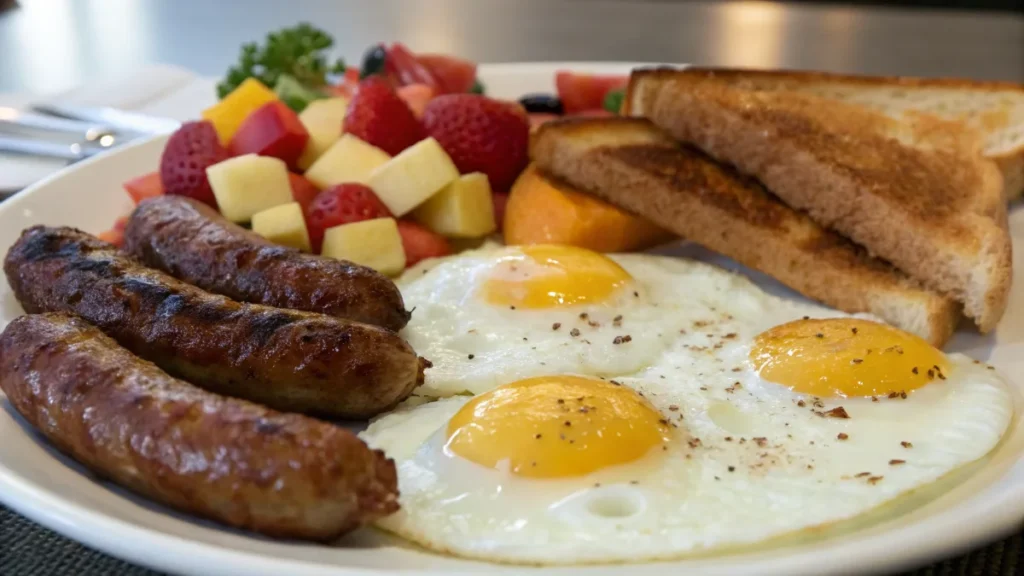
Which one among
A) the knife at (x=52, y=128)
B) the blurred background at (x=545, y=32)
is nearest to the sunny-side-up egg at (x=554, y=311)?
the knife at (x=52, y=128)

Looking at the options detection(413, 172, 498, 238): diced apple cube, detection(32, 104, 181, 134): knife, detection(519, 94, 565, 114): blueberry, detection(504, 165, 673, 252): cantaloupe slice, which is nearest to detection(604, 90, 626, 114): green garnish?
detection(519, 94, 565, 114): blueberry

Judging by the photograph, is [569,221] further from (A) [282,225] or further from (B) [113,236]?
(B) [113,236]

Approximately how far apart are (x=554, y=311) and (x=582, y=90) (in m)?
1.78

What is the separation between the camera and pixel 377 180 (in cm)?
266

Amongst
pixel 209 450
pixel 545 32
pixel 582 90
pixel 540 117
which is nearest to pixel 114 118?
pixel 540 117

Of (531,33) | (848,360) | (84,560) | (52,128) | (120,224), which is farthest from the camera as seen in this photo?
(531,33)

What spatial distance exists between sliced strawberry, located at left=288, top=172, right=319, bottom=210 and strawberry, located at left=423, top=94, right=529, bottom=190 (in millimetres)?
433

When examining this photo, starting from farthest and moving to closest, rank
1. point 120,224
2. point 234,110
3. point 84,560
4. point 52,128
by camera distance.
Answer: point 52,128, point 234,110, point 120,224, point 84,560

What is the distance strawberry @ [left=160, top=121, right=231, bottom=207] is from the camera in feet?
8.66

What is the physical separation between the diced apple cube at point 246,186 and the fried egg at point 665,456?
41.2 inches

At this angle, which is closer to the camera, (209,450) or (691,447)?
(209,450)

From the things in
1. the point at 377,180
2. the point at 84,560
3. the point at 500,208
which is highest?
the point at 377,180

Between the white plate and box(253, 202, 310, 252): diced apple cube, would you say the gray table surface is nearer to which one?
box(253, 202, 310, 252): diced apple cube

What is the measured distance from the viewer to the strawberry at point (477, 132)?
2826 millimetres
